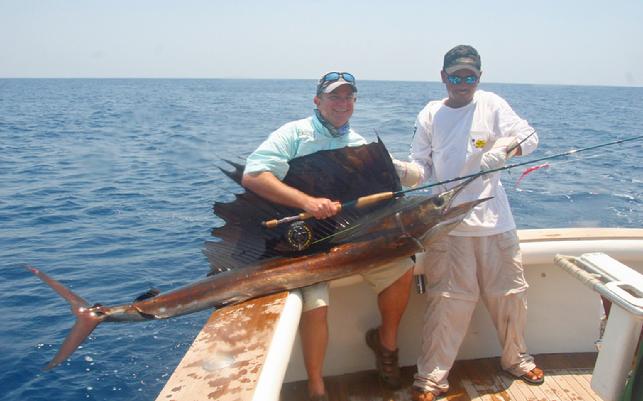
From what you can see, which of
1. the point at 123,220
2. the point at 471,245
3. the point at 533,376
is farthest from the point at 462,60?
the point at 123,220

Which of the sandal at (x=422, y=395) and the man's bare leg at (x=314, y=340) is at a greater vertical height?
the man's bare leg at (x=314, y=340)

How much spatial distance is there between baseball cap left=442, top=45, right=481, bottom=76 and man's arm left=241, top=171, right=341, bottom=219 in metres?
0.75

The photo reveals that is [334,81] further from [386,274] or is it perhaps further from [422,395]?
[422,395]

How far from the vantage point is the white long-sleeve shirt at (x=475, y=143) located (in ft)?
7.23

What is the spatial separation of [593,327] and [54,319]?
3839 mm

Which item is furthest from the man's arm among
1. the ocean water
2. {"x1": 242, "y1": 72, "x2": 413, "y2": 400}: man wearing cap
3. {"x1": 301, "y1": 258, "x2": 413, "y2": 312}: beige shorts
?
the ocean water

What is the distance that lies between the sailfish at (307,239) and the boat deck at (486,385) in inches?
23.5

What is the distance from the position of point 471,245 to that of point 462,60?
764mm

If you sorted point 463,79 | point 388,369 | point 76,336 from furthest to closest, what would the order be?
point 388,369 → point 463,79 → point 76,336

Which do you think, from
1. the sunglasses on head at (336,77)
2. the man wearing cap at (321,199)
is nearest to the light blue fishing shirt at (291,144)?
the man wearing cap at (321,199)

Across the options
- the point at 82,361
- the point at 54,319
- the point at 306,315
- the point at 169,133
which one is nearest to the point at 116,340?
the point at 82,361

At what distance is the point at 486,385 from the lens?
2.30m

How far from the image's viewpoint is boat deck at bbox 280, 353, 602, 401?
2215mm

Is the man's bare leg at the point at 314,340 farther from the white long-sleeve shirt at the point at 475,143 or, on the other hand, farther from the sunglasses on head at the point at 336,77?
the sunglasses on head at the point at 336,77
